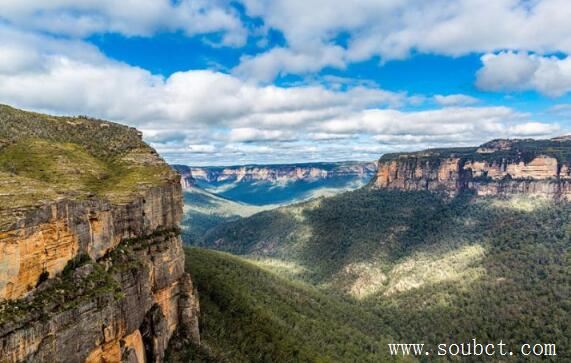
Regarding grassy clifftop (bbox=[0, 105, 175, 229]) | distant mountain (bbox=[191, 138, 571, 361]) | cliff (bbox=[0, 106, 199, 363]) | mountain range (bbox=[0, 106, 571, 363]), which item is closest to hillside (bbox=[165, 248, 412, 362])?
mountain range (bbox=[0, 106, 571, 363])

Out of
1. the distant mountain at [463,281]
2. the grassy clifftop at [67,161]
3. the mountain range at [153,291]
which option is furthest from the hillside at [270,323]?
the grassy clifftop at [67,161]

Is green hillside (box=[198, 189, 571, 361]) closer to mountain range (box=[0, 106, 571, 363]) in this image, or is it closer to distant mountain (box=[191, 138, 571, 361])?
distant mountain (box=[191, 138, 571, 361])

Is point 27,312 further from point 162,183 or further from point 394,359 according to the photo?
point 394,359

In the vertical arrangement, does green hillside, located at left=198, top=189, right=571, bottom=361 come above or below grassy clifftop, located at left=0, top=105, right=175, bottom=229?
below

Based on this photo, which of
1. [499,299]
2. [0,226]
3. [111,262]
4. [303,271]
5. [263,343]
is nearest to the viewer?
[0,226]

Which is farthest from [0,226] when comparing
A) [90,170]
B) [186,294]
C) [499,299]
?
[499,299]

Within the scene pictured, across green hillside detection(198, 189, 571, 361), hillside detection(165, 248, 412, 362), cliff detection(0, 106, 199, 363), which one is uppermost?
cliff detection(0, 106, 199, 363)

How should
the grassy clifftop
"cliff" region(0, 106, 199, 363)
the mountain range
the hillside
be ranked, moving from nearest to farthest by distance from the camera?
"cliff" region(0, 106, 199, 363)
the mountain range
the grassy clifftop
the hillside
